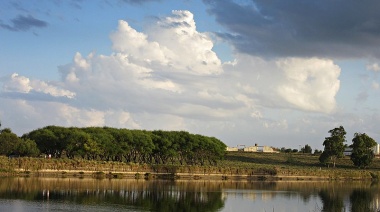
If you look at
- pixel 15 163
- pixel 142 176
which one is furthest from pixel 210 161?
pixel 15 163

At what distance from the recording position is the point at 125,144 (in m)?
115

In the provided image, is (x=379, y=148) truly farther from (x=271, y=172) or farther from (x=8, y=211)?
(x=8, y=211)

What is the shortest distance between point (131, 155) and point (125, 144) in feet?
32.6

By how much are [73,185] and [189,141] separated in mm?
53644

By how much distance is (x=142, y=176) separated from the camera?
339 ft

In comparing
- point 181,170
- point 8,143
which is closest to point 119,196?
point 8,143

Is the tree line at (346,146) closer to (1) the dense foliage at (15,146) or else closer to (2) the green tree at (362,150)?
(2) the green tree at (362,150)

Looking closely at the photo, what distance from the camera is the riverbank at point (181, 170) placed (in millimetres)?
90500

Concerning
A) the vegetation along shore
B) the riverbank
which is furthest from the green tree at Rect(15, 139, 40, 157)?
the riverbank

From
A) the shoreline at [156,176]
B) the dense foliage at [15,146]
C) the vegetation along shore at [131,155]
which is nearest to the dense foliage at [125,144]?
the vegetation along shore at [131,155]

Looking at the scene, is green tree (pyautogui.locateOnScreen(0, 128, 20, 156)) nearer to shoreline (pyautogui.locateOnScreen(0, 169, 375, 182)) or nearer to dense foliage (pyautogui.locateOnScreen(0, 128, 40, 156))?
dense foliage (pyautogui.locateOnScreen(0, 128, 40, 156))

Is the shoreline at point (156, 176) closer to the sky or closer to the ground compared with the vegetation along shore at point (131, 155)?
closer to the ground

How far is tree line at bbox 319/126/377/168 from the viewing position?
14338 cm

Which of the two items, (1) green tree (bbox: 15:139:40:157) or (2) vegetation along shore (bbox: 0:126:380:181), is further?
(1) green tree (bbox: 15:139:40:157)
